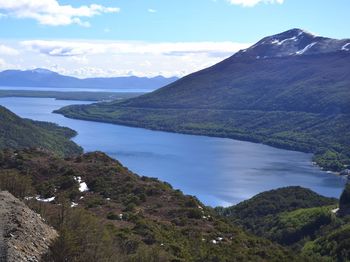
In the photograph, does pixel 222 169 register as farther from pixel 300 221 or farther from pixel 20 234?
pixel 20 234

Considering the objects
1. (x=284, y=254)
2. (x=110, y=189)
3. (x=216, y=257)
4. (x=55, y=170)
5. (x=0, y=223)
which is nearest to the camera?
(x=0, y=223)

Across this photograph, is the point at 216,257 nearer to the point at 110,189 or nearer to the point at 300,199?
the point at 110,189

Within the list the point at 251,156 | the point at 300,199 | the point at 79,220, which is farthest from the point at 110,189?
the point at 251,156

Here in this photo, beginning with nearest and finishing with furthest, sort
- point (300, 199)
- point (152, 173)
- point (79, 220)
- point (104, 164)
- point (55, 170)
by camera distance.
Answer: point (79, 220) → point (55, 170) → point (104, 164) → point (300, 199) → point (152, 173)

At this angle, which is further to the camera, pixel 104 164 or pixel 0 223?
pixel 104 164

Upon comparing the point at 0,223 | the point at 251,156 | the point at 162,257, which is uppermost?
the point at 0,223

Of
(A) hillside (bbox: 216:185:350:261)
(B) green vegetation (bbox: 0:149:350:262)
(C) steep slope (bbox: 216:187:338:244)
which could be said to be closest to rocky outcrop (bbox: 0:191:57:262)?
(B) green vegetation (bbox: 0:149:350:262)
